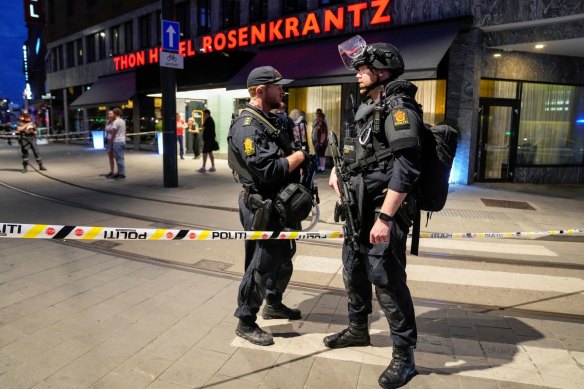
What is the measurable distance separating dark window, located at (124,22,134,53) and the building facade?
6.23m

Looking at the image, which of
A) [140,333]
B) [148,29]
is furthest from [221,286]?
[148,29]

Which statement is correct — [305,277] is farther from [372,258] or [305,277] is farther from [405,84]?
[405,84]

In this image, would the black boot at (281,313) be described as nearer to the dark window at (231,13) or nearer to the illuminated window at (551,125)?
the illuminated window at (551,125)

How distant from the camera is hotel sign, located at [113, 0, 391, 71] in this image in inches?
506

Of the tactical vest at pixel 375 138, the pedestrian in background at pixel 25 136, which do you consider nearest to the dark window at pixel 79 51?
the pedestrian in background at pixel 25 136

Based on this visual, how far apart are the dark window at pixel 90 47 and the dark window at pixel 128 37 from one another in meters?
4.71

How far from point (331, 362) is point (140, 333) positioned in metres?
1.50

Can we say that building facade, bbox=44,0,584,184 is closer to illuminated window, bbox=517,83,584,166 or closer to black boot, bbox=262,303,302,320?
illuminated window, bbox=517,83,584,166

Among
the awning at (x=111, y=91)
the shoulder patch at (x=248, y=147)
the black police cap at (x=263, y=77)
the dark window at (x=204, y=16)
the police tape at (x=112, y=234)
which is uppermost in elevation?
the dark window at (x=204, y=16)

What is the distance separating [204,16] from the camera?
1878 cm

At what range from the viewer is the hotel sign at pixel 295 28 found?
12852mm

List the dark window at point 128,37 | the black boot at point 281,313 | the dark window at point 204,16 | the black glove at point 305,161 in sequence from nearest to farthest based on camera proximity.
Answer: the black glove at point 305,161 → the black boot at point 281,313 → the dark window at point 204,16 → the dark window at point 128,37

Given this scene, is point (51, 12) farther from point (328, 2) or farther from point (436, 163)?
point (436, 163)

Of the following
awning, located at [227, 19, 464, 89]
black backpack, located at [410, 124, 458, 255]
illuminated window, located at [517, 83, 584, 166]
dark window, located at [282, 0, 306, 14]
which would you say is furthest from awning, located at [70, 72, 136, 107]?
black backpack, located at [410, 124, 458, 255]
